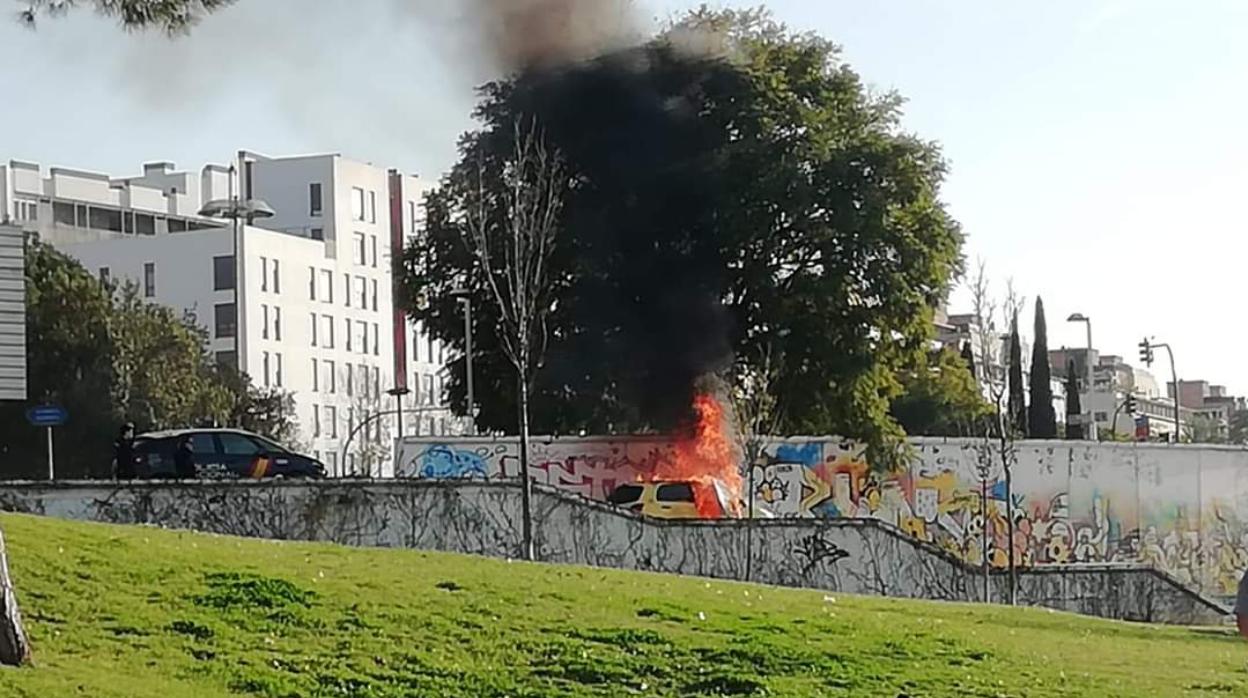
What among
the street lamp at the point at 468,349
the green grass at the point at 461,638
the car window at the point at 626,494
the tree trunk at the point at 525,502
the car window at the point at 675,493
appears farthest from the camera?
the street lamp at the point at 468,349

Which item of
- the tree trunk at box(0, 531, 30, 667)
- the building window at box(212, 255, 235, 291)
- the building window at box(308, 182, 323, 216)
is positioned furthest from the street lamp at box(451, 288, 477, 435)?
the building window at box(308, 182, 323, 216)

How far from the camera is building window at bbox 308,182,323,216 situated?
10038cm

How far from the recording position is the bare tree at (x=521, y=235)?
36562 mm

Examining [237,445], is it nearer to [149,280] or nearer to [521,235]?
[521,235]

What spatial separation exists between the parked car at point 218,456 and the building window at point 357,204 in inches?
2652

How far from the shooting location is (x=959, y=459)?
157 feet

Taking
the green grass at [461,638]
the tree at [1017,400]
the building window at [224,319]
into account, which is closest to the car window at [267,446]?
the green grass at [461,638]

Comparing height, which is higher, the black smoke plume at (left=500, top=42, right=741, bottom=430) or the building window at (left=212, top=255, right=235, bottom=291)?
the building window at (left=212, top=255, right=235, bottom=291)

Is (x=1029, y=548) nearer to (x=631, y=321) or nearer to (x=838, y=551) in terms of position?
(x=631, y=321)

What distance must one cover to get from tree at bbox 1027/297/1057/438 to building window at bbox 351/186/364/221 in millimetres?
41827

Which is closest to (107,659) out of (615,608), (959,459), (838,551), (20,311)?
(615,608)

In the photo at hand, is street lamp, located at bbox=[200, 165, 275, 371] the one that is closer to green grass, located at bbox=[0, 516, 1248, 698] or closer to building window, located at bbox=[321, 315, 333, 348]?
building window, located at bbox=[321, 315, 333, 348]

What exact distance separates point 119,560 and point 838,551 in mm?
19872

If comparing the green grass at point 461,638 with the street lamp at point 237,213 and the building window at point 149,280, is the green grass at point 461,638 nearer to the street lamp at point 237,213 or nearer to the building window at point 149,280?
the street lamp at point 237,213
